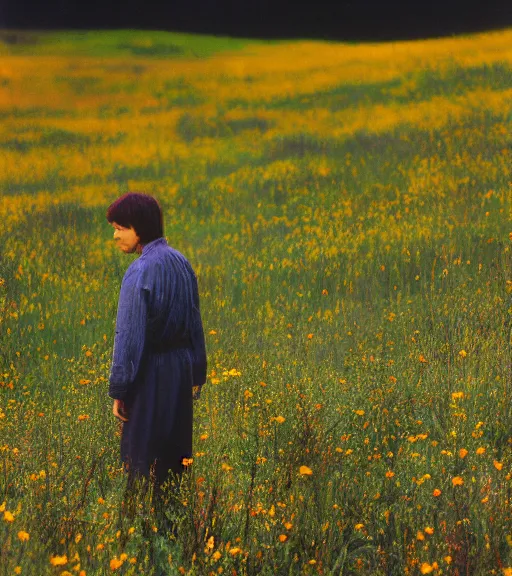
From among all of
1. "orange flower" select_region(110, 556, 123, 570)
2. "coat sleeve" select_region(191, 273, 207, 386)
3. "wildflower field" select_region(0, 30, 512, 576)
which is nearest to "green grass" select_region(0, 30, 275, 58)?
"wildflower field" select_region(0, 30, 512, 576)

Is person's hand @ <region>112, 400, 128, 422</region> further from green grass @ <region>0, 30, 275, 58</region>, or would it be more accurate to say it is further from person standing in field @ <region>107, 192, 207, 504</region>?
green grass @ <region>0, 30, 275, 58</region>

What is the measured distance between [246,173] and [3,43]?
311cm

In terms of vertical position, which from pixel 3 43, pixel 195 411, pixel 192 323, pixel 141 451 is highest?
pixel 3 43

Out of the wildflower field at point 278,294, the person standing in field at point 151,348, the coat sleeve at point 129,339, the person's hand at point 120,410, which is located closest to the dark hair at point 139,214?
the person standing in field at point 151,348

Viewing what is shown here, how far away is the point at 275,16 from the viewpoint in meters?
8.61

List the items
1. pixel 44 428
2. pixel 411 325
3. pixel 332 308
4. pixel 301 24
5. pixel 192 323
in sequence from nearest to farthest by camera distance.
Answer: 1. pixel 192 323
2. pixel 44 428
3. pixel 411 325
4. pixel 332 308
5. pixel 301 24

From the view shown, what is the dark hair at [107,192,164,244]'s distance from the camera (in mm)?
2895

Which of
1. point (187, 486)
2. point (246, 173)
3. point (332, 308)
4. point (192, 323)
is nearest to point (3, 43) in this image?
point (246, 173)

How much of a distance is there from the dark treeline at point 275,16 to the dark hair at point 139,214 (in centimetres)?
420

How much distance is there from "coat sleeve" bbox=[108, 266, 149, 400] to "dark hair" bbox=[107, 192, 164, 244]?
20cm

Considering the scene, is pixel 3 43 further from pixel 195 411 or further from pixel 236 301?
pixel 195 411

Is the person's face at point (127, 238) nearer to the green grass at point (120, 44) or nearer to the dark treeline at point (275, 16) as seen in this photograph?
the dark treeline at point (275, 16)

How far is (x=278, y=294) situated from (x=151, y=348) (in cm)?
319

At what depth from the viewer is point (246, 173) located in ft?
30.4
